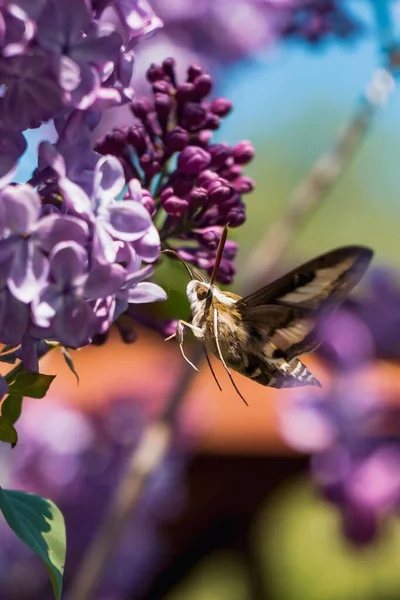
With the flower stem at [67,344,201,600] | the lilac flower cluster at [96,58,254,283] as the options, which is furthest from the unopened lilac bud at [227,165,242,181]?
the flower stem at [67,344,201,600]

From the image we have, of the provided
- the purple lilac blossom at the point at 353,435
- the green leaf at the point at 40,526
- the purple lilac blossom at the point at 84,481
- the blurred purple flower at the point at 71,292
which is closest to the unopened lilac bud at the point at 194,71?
the blurred purple flower at the point at 71,292

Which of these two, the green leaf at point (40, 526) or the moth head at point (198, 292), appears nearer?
the green leaf at point (40, 526)

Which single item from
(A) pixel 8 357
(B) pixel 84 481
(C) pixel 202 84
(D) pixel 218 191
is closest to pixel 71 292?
(A) pixel 8 357

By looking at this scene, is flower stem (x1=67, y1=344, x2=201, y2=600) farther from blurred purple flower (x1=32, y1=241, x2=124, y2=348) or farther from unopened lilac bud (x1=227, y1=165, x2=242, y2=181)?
blurred purple flower (x1=32, y1=241, x2=124, y2=348)

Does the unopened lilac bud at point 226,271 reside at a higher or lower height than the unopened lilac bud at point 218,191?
lower

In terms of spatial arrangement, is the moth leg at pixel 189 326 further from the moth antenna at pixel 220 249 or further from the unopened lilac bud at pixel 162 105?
the unopened lilac bud at pixel 162 105

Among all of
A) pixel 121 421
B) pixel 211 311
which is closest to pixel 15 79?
pixel 211 311

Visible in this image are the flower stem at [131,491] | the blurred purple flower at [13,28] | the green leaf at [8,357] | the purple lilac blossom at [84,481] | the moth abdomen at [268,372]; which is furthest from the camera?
the purple lilac blossom at [84,481]
